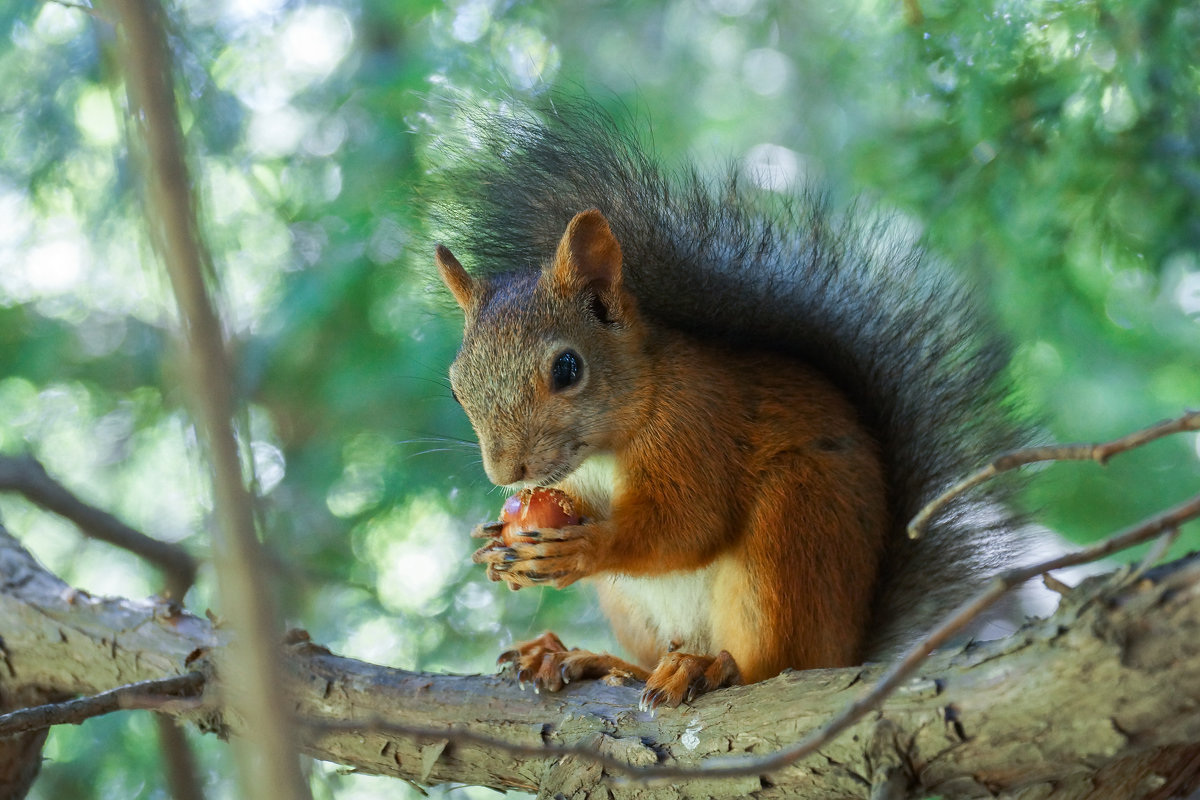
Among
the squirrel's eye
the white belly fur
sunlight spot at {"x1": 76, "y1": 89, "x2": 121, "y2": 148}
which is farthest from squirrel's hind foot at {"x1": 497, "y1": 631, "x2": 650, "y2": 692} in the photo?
sunlight spot at {"x1": 76, "y1": 89, "x2": 121, "y2": 148}

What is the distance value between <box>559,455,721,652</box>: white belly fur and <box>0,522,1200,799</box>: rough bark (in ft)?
0.92

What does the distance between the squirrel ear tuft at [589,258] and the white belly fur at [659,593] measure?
1.26 ft

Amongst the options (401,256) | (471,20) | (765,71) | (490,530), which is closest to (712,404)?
(490,530)

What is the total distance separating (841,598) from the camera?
2.03 m

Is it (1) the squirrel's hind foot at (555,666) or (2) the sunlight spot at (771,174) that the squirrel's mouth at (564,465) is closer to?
(1) the squirrel's hind foot at (555,666)

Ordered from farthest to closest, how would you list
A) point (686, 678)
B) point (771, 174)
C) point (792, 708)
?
1. point (771, 174)
2. point (686, 678)
3. point (792, 708)

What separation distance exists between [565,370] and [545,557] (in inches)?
15.9

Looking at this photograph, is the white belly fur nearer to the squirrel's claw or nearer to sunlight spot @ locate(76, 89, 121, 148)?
the squirrel's claw

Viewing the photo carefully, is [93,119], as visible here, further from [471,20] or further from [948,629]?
[948,629]

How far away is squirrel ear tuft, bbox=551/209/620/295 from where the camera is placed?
2.14 meters

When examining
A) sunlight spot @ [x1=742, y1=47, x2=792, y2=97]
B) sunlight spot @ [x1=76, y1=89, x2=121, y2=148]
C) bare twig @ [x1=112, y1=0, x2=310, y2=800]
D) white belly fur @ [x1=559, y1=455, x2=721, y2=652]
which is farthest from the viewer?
sunlight spot @ [x1=742, y1=47, x2=792, y2=97]

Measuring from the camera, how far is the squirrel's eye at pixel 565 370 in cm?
209

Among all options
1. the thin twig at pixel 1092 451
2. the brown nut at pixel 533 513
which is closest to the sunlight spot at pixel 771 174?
the brown nut at pixel 533 513

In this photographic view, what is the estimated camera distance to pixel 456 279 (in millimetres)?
2309
